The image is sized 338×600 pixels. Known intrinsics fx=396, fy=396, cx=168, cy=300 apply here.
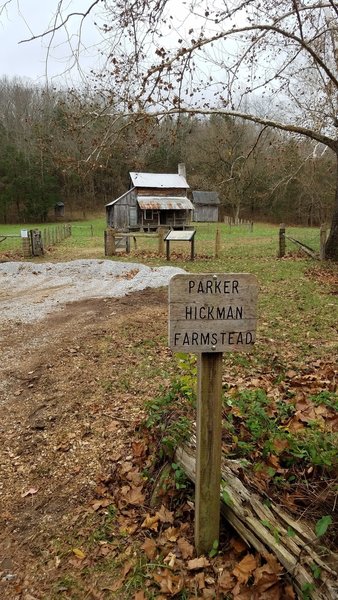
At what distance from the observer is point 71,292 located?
1066cm

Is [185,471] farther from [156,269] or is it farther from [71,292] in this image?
[156,269]

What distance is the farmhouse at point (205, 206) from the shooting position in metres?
46.8

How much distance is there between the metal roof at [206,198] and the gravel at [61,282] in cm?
3430

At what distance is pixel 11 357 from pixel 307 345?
14.5 ft

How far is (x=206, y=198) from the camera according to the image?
47.2 metres

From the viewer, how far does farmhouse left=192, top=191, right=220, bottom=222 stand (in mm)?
46844

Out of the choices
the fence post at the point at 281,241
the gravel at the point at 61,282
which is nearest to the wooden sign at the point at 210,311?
the gravel at the point at 61,282

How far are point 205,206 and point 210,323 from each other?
154ft

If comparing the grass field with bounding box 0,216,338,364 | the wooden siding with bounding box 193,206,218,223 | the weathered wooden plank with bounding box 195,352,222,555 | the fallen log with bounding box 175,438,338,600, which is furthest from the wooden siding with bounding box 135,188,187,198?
→ the weathered wooden plank with bounding box 195,352,222,555

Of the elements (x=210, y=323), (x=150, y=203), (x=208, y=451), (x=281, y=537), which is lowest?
(x=281, y=537)

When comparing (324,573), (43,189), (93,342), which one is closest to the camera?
(324,573)

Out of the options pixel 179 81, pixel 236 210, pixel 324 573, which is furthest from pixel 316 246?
pixel 236 210

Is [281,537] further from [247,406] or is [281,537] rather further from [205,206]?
[205,206]

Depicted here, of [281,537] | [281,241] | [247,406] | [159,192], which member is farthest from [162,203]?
[281,537]
